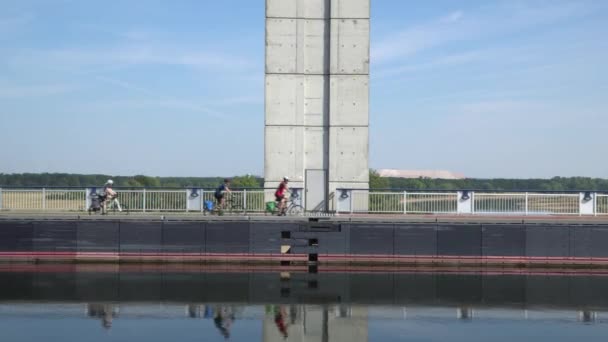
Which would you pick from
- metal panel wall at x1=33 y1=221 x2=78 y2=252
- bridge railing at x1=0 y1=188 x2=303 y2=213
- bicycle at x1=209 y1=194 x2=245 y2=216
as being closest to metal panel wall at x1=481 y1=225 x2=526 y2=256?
bridge railing at x1=0 y1=188 x2=303 y2=213

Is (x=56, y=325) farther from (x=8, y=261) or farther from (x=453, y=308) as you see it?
(x=8, y=261)

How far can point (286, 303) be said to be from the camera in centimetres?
1781

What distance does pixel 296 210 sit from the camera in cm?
2927

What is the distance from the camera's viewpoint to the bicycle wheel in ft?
95.3

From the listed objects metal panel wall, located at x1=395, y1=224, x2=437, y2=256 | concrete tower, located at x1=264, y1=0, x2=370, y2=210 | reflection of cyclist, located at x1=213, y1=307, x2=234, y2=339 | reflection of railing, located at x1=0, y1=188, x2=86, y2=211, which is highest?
concrete tower, located at x1=264, y1=0, x2=370, y2=210

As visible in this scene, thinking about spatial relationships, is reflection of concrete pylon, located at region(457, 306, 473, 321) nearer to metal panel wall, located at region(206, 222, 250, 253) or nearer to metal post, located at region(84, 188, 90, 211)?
metal panel wall, located at region(206, 222, 250, 253)

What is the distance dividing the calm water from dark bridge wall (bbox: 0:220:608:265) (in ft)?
8.09

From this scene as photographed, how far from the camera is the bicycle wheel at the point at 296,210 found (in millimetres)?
29047

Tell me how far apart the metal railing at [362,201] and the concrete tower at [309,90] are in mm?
1082

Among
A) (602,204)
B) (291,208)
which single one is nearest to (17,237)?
(291,208)

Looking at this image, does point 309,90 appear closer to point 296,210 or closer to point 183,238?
point 296,210

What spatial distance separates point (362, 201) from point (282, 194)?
12.6ft

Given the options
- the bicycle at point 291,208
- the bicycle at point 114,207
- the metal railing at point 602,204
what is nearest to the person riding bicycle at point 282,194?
the bicycle at point 291,208

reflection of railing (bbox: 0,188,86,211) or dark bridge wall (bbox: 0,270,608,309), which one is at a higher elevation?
reflection of railing (bbox: 0,188,86,211)
